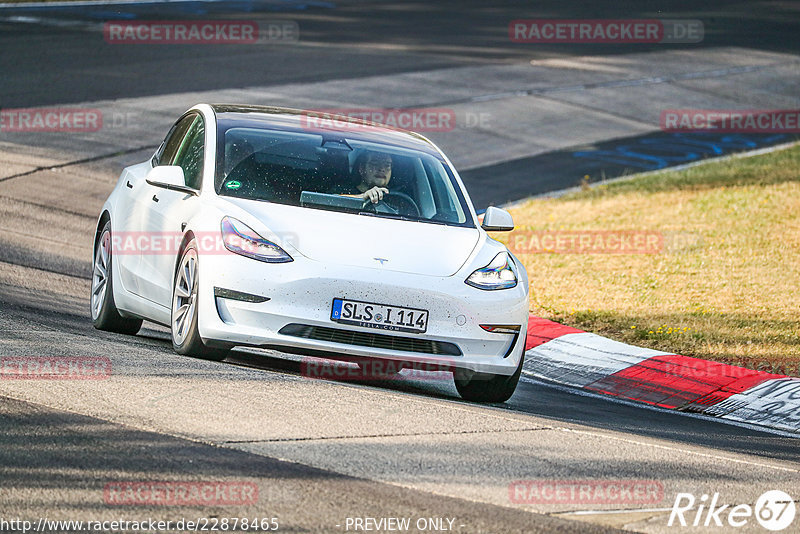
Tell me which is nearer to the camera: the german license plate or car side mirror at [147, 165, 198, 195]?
the german license plate

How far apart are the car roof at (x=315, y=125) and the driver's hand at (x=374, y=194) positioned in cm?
55

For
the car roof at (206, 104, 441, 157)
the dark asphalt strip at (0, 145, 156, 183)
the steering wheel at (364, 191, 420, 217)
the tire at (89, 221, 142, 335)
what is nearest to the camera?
the steering wheel at (364, 191, 420, 217)

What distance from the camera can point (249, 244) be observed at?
24.7 ft

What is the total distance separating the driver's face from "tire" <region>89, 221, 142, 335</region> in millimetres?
1968

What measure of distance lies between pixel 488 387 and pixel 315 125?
2.27m

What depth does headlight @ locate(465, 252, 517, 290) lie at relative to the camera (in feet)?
25.5

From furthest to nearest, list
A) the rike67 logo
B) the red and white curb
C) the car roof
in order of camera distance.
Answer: the red and white curb
the car roof
the rike67 logo

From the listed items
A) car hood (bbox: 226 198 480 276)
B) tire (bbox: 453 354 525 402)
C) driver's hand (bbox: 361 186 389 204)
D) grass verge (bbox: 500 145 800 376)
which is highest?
driver's hand (bbox: 361 186 389 204)

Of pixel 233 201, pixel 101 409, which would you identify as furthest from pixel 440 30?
pixel 101 409

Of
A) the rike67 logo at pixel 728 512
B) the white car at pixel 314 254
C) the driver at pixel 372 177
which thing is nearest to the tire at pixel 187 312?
the white car at pixel 314 254

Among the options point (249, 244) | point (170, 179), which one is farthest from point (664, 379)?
point (170, 179)

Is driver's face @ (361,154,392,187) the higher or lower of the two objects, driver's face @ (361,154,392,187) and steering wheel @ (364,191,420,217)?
the higher

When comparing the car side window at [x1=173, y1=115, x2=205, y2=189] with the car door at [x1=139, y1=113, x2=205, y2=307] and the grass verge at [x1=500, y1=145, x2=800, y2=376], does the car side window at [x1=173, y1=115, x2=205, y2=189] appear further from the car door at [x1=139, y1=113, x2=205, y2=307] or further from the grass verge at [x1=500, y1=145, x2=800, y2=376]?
the grass verge at [x1=500, y1=145, x2=800, y2=376]

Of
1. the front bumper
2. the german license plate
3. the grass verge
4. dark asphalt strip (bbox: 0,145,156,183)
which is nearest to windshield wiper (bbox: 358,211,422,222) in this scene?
the front bumper
